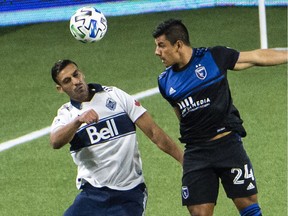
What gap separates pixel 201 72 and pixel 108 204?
56.5 inches

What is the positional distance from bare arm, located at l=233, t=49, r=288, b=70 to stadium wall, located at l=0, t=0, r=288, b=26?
975 centimetres

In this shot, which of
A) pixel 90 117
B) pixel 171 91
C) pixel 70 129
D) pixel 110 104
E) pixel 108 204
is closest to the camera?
pixel 90 117

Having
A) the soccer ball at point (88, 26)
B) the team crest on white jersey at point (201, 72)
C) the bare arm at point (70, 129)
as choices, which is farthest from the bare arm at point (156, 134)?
the soccer ball at point (88, 26)

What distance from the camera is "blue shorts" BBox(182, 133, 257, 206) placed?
965 cm

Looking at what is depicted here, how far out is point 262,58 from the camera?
9.52 metres

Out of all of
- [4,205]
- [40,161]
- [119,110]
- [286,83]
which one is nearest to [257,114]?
[286,83]

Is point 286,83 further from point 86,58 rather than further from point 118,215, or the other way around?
point 118,215

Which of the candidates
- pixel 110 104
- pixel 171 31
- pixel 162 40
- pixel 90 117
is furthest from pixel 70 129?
pixel 171 31

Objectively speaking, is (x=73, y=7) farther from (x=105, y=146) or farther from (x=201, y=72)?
(x=105, y=146)

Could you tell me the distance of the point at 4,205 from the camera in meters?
11.6

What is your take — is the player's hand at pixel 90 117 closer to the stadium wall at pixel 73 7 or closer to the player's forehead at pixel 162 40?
the player's forehead at pixel 162 40

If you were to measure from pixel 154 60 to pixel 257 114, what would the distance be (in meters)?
3.06

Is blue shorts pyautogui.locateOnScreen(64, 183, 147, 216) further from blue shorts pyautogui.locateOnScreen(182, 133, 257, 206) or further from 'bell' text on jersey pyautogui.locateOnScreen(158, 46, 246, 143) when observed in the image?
'bell' text on jersey pyautogui.locateOnScreen(158, 46, 246, 143)

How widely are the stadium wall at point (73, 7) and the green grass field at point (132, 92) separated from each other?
0.27 m
